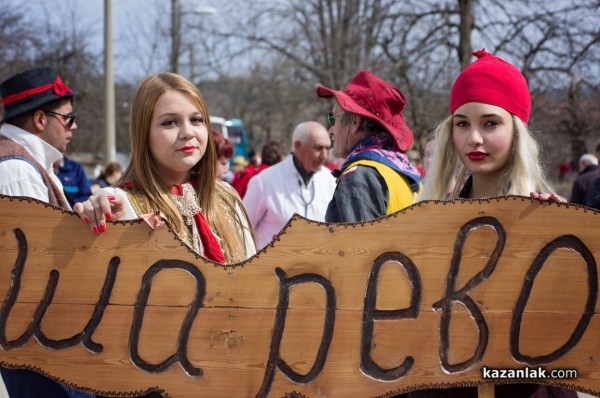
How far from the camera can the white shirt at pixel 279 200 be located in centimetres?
612

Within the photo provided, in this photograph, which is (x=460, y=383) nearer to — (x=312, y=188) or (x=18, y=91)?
(x=18, y=91)

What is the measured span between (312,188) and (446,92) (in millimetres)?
6429

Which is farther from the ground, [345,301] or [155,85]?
[155,85]

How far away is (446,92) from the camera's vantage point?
12180 mm

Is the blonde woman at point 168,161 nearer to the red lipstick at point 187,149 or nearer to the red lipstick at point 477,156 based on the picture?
the red lipstick at point 187,149

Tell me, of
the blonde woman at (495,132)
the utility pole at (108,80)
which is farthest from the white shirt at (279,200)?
the utility pole at (108,80)

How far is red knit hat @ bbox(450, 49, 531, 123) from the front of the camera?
262 cm

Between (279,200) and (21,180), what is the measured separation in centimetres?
280

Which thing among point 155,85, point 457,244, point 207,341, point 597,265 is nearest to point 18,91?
point 155,85

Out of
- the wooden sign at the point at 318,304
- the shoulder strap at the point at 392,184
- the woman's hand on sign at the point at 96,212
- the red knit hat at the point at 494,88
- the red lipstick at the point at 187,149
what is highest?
the red knit hat at the point at 494,88

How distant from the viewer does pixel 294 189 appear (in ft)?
20.5

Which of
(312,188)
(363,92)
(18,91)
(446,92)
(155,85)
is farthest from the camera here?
(446,92)

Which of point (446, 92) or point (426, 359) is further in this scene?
point (446, 92)

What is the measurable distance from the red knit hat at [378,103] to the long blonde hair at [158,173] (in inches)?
37.2
